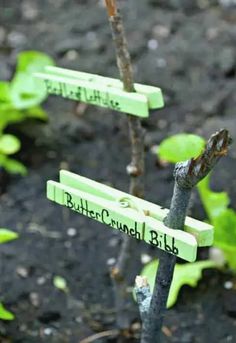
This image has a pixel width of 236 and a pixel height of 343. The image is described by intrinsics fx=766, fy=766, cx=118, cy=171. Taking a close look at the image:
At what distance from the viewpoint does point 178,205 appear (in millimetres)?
875

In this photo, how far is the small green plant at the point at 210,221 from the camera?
3.82ft

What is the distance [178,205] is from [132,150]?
12.5 inches

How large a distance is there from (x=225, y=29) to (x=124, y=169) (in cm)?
58

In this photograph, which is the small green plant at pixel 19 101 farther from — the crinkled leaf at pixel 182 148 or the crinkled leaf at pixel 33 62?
the crinkled leaf at pixel 182 148

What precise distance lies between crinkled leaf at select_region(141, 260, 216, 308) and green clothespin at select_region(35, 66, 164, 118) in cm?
35

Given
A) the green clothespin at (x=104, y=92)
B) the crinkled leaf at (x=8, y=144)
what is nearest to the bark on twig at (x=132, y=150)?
the green clothespin at (x=104, y=92)

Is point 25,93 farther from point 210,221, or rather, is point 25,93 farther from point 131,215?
point 131,215

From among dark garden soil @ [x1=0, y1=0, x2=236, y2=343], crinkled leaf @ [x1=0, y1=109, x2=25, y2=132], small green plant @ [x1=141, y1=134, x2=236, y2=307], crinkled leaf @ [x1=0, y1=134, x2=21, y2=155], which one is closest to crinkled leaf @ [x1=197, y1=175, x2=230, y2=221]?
small green plant @ [x1=141, y1=134, x2=236, y2=307]

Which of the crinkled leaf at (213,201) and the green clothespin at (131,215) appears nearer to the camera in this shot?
the green clothespin at (131,215)

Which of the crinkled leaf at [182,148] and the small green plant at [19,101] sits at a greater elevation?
the crinkled leaf at [182,148]

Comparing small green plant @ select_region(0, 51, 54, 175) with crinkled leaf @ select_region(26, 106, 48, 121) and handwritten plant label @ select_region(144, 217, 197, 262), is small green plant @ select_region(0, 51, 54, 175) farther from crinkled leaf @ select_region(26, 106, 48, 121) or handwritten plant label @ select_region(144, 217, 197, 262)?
handwritten plant label @ select_region(144, 217, 197, 262)

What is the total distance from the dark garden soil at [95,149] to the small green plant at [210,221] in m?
0.05

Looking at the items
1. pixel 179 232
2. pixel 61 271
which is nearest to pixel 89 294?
pixel 61 271

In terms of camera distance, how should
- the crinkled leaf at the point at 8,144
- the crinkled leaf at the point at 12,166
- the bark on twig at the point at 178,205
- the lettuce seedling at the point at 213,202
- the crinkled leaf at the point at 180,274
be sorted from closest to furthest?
1. the bark on twig at the point at 178,205
2. the lettuce seedling at the point at 213,202
3. the crinkled leaf at the point at 180,274
4. the crinkled leaf at the point at 8,144
5. the crinkled leaf at the point at 12,166
